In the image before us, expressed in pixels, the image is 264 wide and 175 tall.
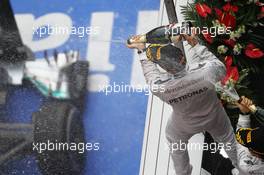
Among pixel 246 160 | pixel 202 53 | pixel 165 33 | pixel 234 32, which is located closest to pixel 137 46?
pixel 165 33

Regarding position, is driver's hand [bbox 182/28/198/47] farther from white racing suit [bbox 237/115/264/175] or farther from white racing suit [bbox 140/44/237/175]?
white racing suit [bbox 237/115/264/175]

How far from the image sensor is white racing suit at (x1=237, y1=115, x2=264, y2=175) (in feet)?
5.57

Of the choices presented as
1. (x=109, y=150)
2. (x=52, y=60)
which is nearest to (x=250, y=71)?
(x=109, y=150)

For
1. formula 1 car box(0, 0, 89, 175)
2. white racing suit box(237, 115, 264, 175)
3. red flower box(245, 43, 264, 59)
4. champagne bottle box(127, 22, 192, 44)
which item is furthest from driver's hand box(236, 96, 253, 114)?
formula 1 car box(0, 0, 89, 175)

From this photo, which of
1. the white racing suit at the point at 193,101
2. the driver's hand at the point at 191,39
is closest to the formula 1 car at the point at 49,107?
the white racing suit at the point at 193,101

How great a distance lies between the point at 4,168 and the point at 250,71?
0.95 m

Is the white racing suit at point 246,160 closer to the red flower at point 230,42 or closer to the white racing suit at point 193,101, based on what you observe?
the white racing suit at point 193,101

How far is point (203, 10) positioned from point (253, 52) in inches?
9.1

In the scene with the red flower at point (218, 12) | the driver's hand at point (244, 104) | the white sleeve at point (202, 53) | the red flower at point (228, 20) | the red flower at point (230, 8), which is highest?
the red flower at point (230, 8)

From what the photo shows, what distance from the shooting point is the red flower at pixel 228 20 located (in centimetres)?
180

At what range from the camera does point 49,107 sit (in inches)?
74.1

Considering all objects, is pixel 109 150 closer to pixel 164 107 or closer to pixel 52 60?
pixel 164 107

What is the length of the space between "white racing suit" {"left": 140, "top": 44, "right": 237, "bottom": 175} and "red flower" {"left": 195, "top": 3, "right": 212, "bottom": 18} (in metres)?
0.13

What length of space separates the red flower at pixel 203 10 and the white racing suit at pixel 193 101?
13 cm
